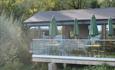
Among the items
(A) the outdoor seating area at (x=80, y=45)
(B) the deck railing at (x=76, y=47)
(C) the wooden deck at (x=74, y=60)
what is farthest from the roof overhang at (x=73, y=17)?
(C) the wooden deck at (x=74, y=60)

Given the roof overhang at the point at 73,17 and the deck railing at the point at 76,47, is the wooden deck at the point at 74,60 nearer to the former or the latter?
the deck railing at the point at 76,47

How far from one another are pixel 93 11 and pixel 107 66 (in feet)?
23.1

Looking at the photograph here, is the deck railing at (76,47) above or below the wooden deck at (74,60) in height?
above

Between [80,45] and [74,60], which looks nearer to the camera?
[80,45]

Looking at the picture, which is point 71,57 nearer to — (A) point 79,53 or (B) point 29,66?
(A) point 79,53

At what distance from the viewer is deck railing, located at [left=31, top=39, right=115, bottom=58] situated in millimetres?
18781

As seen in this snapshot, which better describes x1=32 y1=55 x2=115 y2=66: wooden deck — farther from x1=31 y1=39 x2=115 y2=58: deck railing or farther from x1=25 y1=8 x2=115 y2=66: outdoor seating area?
x1=31 y1=39 x2=115 y2=58: deck railing

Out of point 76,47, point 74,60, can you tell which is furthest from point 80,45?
point 74,60

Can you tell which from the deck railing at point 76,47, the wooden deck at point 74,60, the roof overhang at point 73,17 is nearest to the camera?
the wooden deck at point 74,60

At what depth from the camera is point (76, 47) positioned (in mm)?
19344

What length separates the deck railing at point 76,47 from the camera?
1878cm

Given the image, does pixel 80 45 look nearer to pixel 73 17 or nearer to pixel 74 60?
pixel 74 60

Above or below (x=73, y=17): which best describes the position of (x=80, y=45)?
below

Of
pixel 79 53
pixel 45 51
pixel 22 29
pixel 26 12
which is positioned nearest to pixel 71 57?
pixel 79 53
